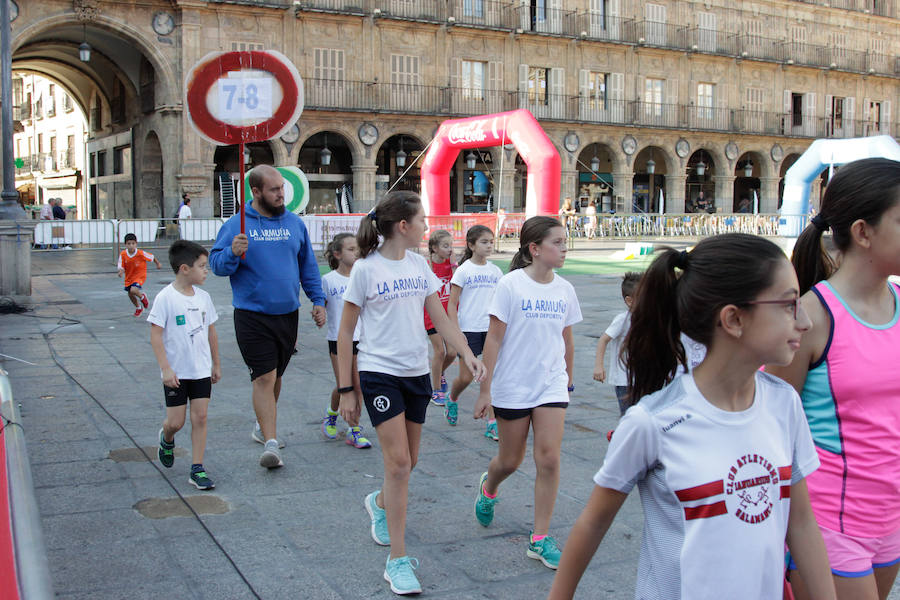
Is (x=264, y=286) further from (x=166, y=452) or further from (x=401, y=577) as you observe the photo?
(x=401, y=577)

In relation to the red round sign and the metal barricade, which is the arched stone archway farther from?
the metal barricade

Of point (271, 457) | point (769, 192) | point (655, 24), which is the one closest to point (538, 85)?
Answer: point (655, 24)

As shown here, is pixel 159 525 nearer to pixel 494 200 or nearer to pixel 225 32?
pixel 225 32

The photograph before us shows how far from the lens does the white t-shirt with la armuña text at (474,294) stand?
6.65 meters

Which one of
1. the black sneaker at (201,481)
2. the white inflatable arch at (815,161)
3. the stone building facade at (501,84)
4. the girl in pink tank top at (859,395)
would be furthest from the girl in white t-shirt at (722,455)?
the stone building facade at (501,84)

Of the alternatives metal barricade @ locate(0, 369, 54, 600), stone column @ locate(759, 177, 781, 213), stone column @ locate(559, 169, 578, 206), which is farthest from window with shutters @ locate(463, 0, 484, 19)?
metal barricade @ locate(0, 369, 54, 600)

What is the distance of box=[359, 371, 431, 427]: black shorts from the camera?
3.80 metres

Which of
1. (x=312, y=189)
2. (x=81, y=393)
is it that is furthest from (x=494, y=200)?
(x=81, y=393)

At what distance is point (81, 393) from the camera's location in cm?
731

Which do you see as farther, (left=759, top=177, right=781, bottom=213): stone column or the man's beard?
(left=759, top=177, right=781, bottom=213): stone column

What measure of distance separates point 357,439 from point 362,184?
82.4 ft

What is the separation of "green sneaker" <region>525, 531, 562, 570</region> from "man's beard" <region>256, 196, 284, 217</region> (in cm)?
257

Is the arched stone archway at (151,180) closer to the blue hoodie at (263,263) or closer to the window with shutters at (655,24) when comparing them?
the window with shutters at (655,24)

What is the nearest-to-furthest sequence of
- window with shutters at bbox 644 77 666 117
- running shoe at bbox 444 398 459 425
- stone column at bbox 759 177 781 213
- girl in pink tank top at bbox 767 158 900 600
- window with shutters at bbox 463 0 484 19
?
girl in pink tank top at bbox 767 158 900 600
running shoe at bbox 444 398 459 425
window with shutters at bbox 463 0 484 19
window with shutters at bbox 644 77 666 117
stone column at bbox 759 177 781 213
